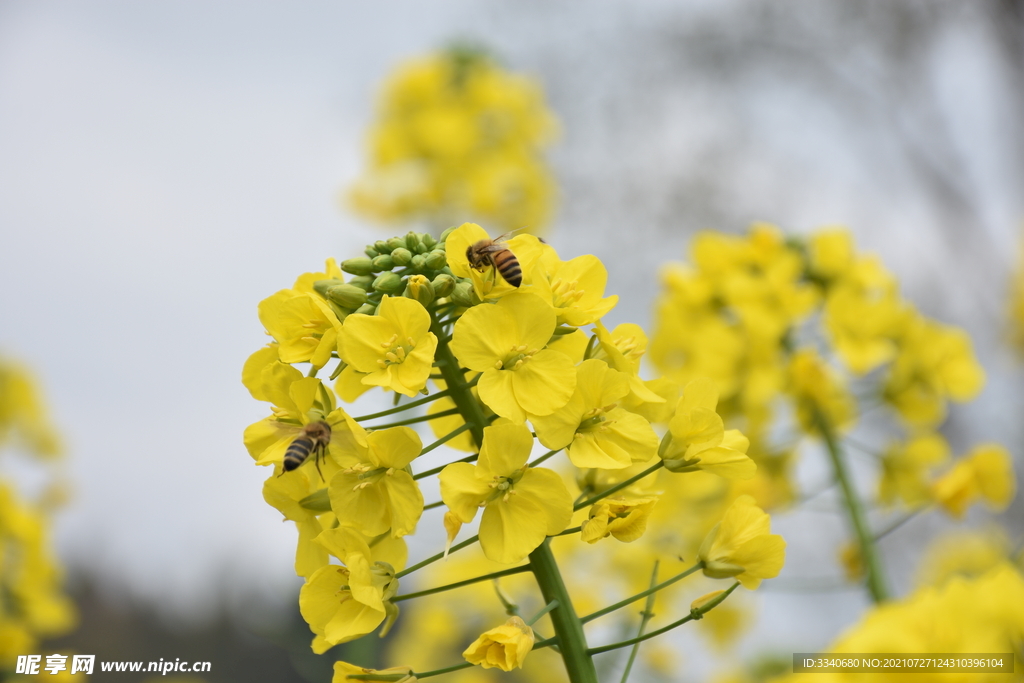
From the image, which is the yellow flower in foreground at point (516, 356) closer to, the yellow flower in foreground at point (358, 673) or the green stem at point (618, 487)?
the green stem at point (618, 487)

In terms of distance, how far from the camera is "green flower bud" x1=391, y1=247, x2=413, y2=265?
1654 millimetres

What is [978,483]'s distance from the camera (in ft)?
9.09

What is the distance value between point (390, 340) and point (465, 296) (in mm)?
178

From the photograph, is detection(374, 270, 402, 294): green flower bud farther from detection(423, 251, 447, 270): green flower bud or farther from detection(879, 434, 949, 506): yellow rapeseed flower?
detection(879, 434, 949, 506): yellow rapeseed flower

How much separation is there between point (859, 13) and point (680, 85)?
230 cm

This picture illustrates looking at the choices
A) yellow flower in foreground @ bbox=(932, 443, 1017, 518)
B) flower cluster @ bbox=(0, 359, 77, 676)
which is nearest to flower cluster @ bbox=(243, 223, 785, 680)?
yellow flower in foreground @ bbox=(932, 443, 1017, 518)

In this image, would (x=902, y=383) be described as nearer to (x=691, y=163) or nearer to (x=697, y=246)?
(x=697, y=246)

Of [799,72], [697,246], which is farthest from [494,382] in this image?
[799,72]

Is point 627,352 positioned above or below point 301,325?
below

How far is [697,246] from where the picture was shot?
10.7 feet

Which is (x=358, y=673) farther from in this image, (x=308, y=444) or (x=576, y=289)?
(x=576, y=289)

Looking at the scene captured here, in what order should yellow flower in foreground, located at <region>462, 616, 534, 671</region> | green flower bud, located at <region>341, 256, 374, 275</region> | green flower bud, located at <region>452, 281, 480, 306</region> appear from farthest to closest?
green flower bud, located at <region>341, 256, 374, 275</region> < green flower bud, located at <region>452, 281, 480, 306</region> < yellow flower in foreground, located at <region>462, 616, 534, 671</region>

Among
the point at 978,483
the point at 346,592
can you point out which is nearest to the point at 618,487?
the point at 346,592

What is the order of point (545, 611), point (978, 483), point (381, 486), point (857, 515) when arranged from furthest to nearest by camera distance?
point (978, 483), point (857, 515), point (381, 486), point (545, 611)
